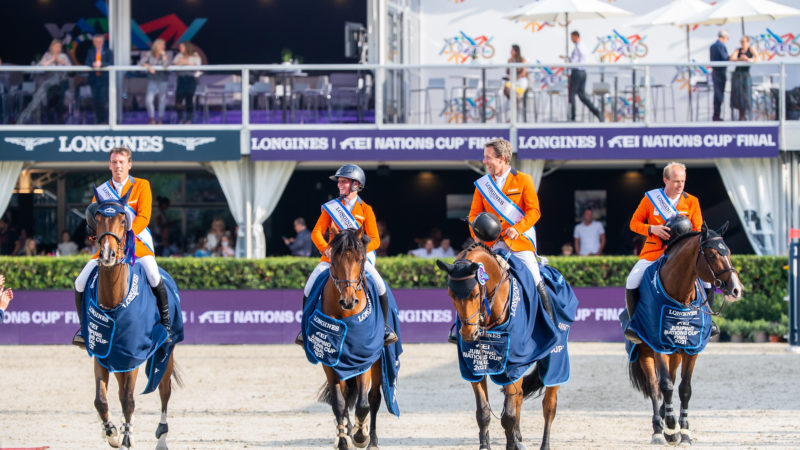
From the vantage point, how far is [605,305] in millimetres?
18625

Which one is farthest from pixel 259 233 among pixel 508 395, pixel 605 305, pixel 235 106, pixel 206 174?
pixel 508 395

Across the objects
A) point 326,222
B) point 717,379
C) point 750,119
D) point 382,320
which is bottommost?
point 717,379

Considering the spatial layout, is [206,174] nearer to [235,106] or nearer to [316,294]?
[235,106]

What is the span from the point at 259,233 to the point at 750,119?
863 cm

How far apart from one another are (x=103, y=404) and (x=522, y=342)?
3.38 metres

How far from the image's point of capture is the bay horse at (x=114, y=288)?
8680 mm

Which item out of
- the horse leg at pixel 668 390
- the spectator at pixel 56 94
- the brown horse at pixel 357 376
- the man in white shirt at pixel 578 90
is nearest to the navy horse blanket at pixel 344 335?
the brown horse at pixel 357 376

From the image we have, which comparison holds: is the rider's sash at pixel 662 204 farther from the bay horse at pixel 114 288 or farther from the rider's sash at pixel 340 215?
the bay horse at pixel 114 288

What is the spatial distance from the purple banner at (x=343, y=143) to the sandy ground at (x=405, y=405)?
151 inches

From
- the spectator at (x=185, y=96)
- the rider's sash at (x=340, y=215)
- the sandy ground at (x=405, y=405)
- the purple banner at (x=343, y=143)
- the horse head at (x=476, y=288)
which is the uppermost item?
the spectator at (x=185, y=96)

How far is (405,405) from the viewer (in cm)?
1229

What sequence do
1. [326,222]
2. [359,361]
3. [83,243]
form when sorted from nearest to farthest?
[359,361] < [326,222] < [83,243]

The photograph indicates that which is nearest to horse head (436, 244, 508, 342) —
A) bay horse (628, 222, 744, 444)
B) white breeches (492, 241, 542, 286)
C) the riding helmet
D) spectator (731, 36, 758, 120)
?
white breeches (492, 241, 542, 286)

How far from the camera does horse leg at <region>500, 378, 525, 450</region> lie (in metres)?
8.58
